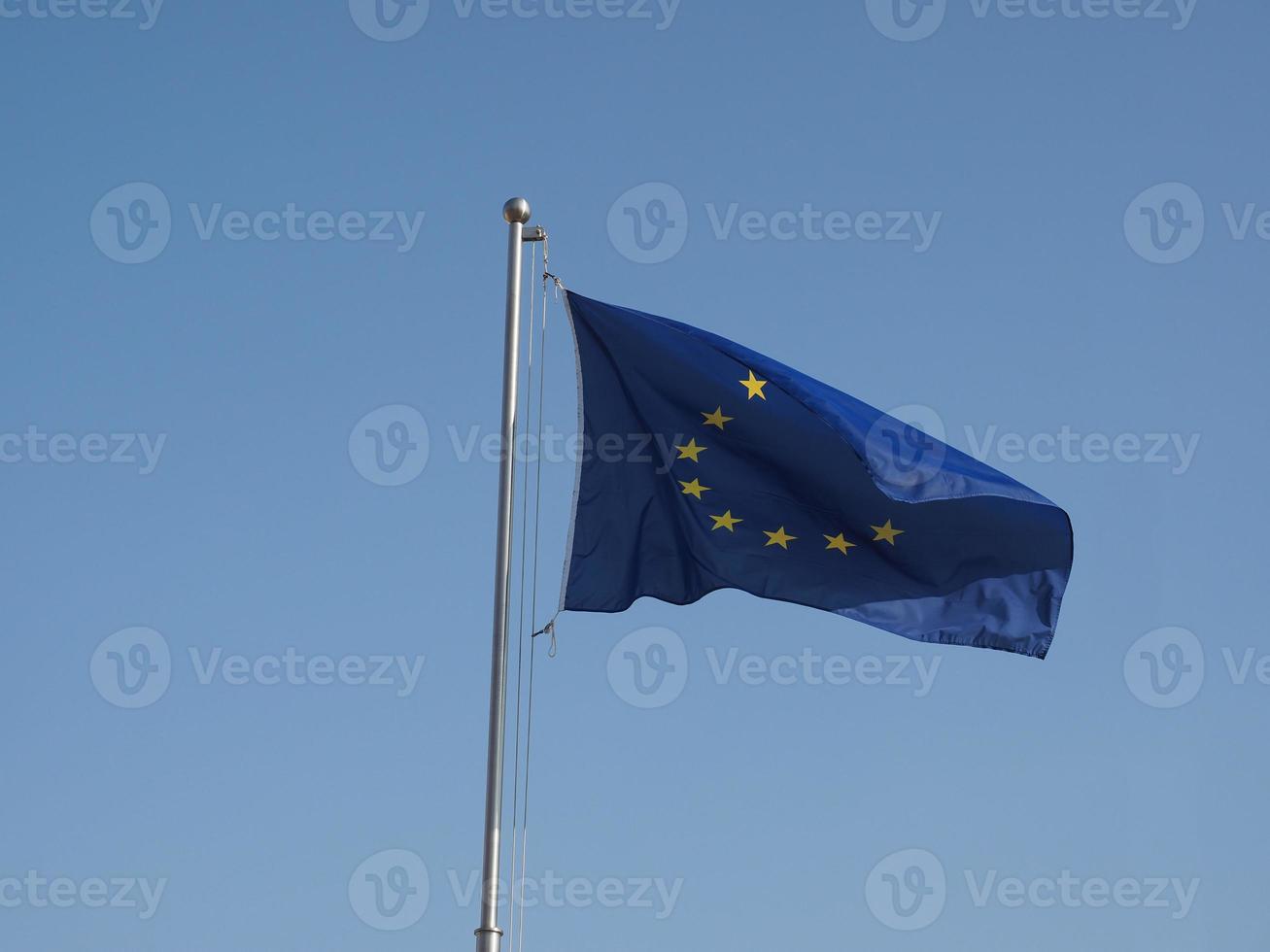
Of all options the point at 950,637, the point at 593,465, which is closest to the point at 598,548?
the point at 593,465

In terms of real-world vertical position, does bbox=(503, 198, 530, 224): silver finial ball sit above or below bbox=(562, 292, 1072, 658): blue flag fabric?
above

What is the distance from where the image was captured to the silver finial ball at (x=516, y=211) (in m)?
17.1

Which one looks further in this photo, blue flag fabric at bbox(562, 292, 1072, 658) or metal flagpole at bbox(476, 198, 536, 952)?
blue flag fabric at bbox(562, 292, 1072, 658)

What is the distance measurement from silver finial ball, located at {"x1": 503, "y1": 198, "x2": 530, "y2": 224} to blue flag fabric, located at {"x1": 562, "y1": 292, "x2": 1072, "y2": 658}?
3.57 feet

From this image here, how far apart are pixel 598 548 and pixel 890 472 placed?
2.89 metres

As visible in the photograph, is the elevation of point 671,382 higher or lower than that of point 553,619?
higher

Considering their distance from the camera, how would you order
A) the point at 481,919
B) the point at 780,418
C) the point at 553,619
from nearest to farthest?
the point at 481,919
the point at 553,619
the point at 780,418

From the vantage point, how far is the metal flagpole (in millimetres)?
15045

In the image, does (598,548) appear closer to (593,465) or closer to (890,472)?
(593,465)

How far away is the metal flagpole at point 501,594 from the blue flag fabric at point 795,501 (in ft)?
3.29

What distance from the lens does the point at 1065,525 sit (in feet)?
57.7

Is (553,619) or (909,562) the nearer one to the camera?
(553,619)

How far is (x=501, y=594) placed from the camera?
15852mm

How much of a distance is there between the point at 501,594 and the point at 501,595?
0.04 ft
